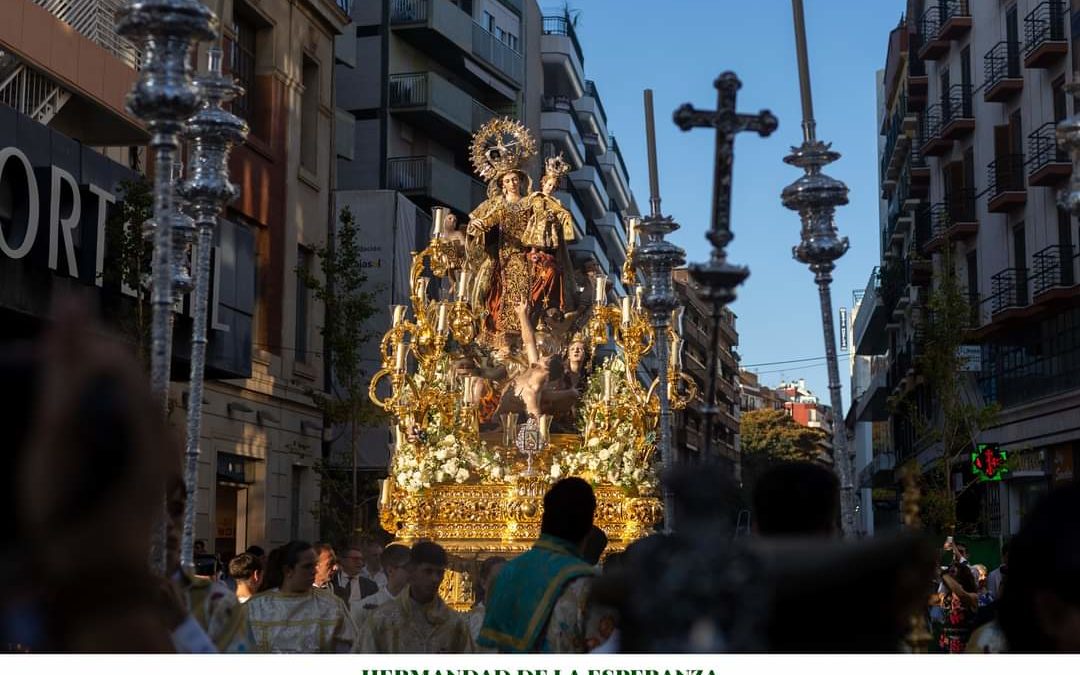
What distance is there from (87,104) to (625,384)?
26.8 ft

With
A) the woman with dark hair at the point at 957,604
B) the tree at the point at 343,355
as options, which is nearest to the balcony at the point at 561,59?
the tree at the point at 343,355

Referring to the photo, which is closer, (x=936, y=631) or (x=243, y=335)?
(x=936, y=631)

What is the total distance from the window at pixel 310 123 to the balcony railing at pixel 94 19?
8727 millimetres

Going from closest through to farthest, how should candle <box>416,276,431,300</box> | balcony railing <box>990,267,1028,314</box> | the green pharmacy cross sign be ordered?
1. candle <box>416,276,431,300</box>
2. the green pharmacy cross sign
3. balcony railing <box>990,267,1028,314</box>

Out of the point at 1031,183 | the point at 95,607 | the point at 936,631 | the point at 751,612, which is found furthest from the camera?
the point at 1031,183

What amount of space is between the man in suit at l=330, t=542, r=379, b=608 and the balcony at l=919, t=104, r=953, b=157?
27.9 m

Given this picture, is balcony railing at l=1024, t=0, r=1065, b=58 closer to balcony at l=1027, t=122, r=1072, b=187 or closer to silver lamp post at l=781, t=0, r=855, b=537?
balcony at l=1027, t=122, r=1072, b=187

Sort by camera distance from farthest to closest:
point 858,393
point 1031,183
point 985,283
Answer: point 858,393, point 985,283, point 1031,183

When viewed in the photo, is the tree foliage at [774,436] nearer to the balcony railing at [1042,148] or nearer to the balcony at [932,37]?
the balcony at [932,37]

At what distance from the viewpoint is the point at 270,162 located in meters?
27.1

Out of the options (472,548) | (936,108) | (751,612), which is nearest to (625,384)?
(472,548)

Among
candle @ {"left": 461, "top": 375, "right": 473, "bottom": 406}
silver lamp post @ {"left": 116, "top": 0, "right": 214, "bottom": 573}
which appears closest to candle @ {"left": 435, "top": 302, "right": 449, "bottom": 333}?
candle @ {"left": 461, "top": 375, "right": 473, "bottom": 406}

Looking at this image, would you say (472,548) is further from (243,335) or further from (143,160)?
(143,160)

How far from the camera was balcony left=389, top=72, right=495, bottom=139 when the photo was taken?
37.6 metres
